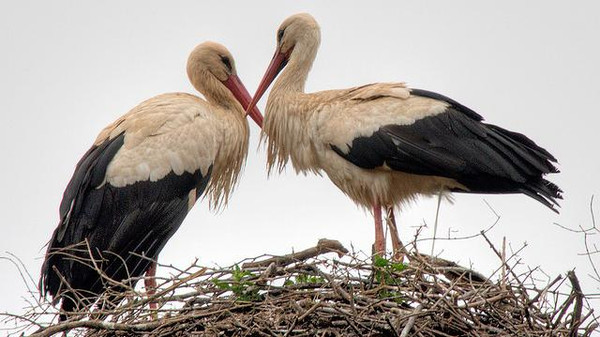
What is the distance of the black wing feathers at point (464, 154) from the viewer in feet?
22.3

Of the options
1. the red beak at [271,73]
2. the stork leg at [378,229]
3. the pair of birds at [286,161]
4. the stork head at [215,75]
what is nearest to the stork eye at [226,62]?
the stork head at [215,75]

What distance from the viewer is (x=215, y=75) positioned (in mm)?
8062

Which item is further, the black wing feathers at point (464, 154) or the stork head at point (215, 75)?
the stork head at point (215, 75)

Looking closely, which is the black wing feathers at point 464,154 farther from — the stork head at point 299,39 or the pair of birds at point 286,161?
the stork head at point 299,39

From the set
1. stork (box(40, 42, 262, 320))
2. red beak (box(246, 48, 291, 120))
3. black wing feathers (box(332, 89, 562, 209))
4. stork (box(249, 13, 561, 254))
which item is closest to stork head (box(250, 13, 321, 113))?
red beak (box(246, 48, 291, 120))

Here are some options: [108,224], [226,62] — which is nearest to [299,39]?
[226,62]

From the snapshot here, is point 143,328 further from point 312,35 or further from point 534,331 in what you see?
point 312,35

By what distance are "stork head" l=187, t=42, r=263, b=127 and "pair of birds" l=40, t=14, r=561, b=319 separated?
36 cm

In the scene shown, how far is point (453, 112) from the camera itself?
7109 mm

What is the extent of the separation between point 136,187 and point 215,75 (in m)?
1.29

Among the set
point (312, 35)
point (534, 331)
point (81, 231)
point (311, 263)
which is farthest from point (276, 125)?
point (534, 331)

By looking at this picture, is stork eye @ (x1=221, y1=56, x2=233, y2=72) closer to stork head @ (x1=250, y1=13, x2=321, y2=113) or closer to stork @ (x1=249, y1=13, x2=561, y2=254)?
stork head @ (x1=250, y1=13, x2=321, y2=113)

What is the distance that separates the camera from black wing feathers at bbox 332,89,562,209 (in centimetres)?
681

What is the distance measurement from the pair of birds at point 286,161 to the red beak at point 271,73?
0.32m
